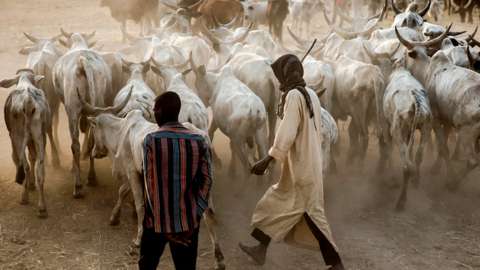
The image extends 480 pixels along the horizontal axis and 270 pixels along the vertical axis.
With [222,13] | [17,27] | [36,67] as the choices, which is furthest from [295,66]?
[17,27]

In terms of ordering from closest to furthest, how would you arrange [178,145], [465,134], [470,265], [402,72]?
[178,145]
[470,265]
[465,134]
[402,72]

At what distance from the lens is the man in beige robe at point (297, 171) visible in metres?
5.14

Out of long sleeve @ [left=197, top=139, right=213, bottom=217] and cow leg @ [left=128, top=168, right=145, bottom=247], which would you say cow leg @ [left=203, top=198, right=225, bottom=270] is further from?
long sleeve @ [left=197, top=139, right=213, bottom=217]

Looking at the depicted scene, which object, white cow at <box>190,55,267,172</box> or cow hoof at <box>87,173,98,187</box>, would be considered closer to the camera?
white cow at <box>190,55,267,172</box>

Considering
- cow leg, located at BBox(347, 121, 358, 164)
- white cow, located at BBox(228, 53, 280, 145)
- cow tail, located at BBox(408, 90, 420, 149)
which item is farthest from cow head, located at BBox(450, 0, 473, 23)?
cow tail, located at BBox(408, 90, 420, 149)

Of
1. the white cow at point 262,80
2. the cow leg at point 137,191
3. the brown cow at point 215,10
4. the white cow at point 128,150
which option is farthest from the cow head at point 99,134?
the brown cow at point 215,10

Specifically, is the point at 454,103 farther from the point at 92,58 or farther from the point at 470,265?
the point at 92,58

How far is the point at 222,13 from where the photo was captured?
51.7 ft

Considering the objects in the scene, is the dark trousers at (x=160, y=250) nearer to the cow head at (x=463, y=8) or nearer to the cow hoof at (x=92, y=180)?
the cow hoof at (x=92, y=180)

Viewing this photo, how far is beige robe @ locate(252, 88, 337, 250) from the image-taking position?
513 cm

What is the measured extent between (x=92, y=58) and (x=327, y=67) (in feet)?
10.6

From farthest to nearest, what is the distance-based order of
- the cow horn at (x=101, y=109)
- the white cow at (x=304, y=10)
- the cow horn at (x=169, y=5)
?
the white cow at (x=304, y=10), the cow horn at (x=169, y=5), the cow horn at (x=101, y=109)

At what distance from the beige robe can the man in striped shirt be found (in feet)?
3.20

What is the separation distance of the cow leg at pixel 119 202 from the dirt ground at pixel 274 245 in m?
0.11
